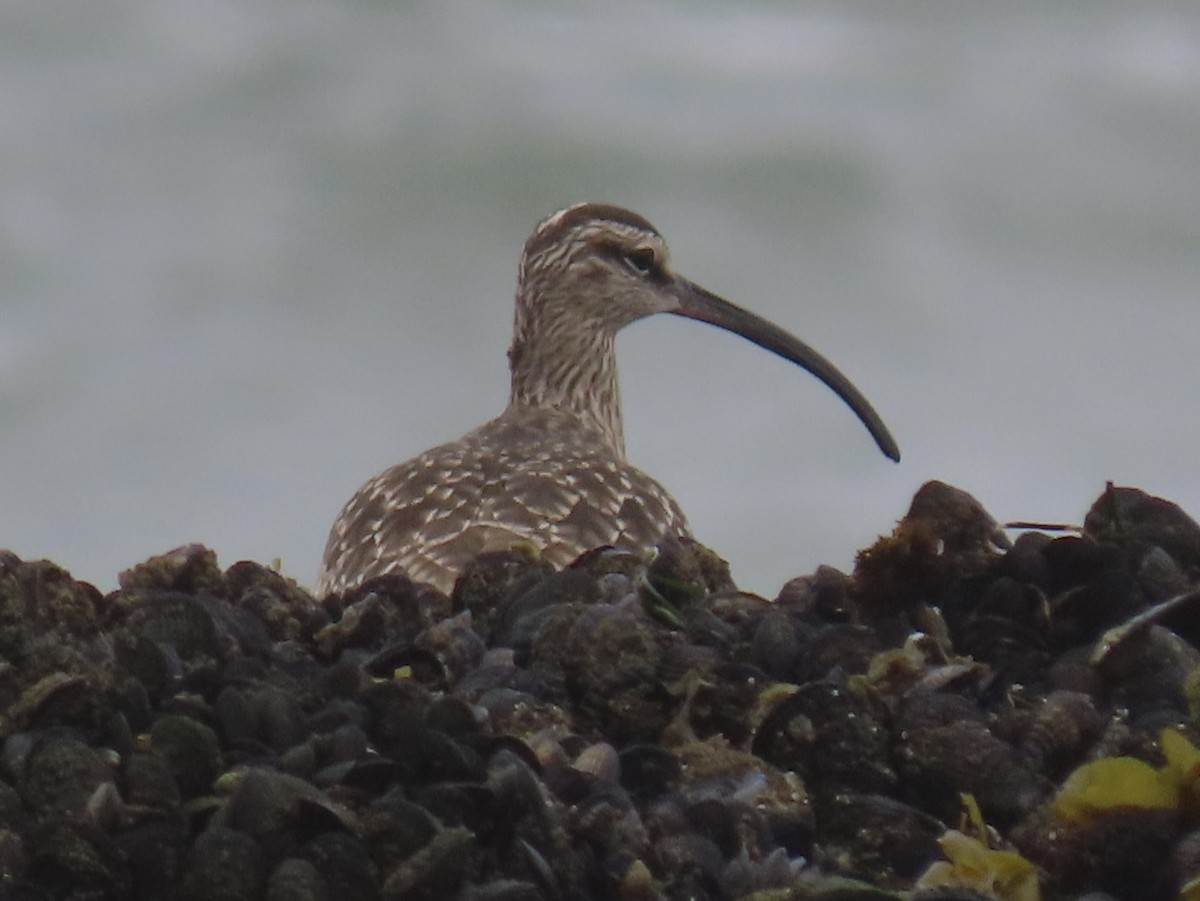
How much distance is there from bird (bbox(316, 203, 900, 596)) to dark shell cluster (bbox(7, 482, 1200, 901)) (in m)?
1.40

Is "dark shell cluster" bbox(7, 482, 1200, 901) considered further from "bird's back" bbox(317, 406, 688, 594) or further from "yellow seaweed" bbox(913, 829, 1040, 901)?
"bird's back" bbox(317, 406, 688, 594)

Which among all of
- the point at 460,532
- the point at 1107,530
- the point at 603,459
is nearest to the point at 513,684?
the point at 1107,530

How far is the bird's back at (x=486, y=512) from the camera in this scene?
9484mm

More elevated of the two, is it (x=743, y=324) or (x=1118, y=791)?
(x=743, y=324)

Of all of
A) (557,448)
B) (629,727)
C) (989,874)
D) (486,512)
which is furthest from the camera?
(557,448)

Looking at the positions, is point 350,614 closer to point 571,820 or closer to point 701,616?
point 701,616

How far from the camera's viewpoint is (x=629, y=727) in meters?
5.14

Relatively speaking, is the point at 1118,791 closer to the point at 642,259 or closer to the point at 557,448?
the point at 557,448

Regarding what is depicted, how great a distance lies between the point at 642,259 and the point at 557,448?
2.60 m

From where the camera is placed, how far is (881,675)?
17.1 ft

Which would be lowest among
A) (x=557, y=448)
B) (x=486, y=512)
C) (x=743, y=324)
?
(x=486, y=512)

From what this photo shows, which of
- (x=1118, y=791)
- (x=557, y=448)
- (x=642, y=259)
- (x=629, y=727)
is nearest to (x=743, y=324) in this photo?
(x=642, y=259)

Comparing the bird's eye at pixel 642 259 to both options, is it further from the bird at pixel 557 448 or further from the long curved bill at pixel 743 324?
the long curved bill at pixel 743 324

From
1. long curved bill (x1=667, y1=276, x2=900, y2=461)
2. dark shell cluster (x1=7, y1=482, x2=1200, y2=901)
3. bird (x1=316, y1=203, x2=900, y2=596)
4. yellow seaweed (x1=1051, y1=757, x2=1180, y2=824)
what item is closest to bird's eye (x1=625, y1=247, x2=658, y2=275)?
bird (x1=316, y1=203, x2=900, y2=596)
